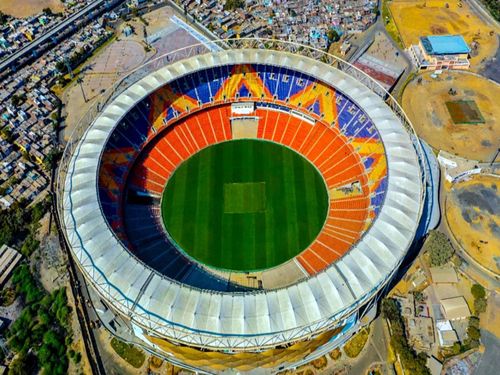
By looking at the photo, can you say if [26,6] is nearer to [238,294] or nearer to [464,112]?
[238,294]

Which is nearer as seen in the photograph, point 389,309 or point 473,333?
point 473,333

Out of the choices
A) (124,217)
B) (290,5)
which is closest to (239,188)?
(124,217)

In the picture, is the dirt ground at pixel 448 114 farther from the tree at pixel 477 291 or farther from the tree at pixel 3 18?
the tree at pixel 3 18

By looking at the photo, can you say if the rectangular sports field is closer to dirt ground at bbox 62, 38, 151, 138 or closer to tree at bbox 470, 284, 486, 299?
tree at bbox 470, 284, 486, 299

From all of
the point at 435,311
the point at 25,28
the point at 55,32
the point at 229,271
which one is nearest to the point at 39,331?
the point at 229,271

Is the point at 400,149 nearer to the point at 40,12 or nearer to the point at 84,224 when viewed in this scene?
the point at 84,224

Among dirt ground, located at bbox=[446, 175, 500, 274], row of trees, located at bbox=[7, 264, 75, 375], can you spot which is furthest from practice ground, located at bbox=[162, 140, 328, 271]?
dirt ground, located at bbox=[446, 175, 500, 274]
